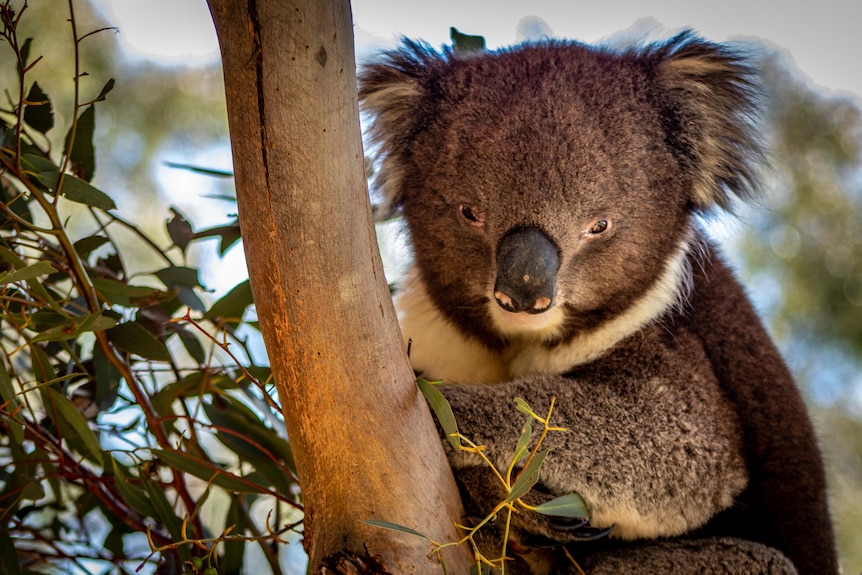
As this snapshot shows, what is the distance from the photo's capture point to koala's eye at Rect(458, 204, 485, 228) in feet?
6.38

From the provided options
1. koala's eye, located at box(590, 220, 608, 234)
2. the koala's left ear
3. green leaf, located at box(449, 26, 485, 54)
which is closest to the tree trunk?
koala's eye, located at box(590, 220, 608, 234)

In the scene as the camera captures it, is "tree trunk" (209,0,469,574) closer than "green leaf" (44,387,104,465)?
Yes

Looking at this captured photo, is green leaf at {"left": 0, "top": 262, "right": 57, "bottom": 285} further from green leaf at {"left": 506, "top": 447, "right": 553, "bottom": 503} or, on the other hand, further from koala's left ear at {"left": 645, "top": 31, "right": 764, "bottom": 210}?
koala's left ear at {"left": 645, "top": 31, "right": 764, "bottom": 210}

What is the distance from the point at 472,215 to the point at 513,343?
40 centimetres

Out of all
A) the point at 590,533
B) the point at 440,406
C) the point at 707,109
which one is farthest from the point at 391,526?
the point at 707,109

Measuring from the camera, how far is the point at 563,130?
190 cm

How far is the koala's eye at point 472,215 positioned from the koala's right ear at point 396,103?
273mm

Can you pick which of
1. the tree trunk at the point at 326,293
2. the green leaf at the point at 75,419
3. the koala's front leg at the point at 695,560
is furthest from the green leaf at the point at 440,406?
the green leaf at the point at 75,419

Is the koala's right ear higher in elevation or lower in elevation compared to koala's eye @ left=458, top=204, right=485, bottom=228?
higher

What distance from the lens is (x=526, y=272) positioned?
1.75 meters

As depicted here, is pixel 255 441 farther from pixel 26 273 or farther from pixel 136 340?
pixel 26 273

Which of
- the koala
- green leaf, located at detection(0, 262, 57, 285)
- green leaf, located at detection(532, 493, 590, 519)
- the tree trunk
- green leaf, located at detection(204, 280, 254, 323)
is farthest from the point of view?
green leaf, located at detection(204, 280, 254, 323)

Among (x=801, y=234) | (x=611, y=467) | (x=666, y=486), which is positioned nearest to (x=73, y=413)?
(x=611, y=467)

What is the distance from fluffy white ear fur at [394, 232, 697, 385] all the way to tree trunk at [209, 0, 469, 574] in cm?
60
